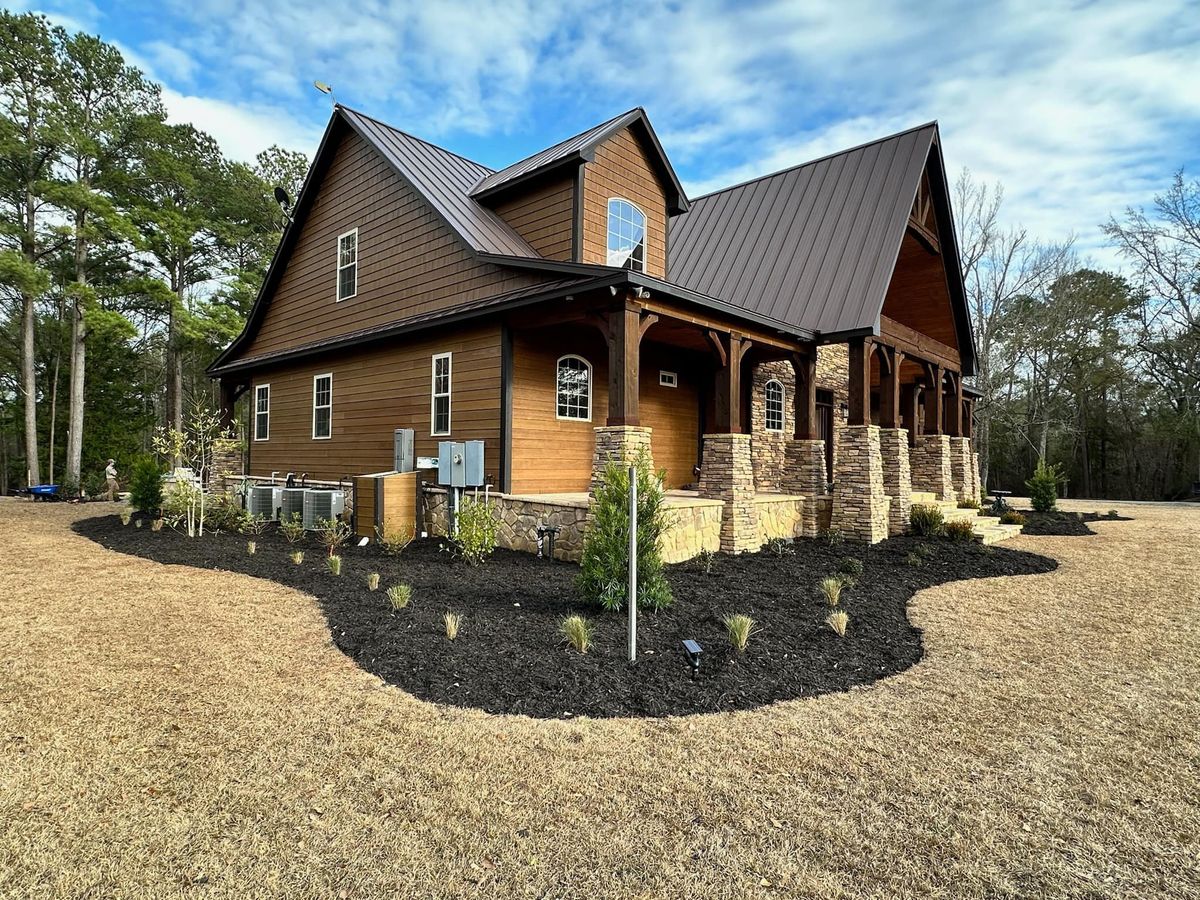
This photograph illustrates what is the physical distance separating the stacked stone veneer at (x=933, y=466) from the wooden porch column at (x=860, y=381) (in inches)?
171

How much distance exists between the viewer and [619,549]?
18.0ft

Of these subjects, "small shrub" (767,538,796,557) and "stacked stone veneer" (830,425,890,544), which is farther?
"stacked stone veneer" (830,425,890,544)

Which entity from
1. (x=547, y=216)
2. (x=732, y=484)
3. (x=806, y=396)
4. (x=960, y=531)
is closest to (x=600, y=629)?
(x=732, y=484)

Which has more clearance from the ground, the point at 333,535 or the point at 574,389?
the point at 574,389

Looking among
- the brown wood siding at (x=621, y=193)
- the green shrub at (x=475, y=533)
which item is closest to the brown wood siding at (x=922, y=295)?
the brown wood siding at (x=621, y=193)

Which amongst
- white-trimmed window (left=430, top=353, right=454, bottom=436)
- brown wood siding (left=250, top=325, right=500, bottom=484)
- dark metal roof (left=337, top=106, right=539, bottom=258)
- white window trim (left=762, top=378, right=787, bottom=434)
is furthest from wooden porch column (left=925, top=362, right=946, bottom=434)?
white-trimmed window (left=430, top=353, right=454, bottom=436)

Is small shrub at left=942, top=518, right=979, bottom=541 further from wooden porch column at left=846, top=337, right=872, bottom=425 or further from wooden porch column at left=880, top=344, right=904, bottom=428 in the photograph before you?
wooden porch column at left=846, top=337, right=872, bottom=425

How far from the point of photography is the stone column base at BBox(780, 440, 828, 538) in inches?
416

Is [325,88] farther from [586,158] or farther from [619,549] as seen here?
[619,549]

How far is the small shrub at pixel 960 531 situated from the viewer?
1055 cm

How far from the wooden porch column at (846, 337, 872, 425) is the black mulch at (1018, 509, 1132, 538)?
219 inches

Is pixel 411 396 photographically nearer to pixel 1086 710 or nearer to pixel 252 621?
pixel 252 621

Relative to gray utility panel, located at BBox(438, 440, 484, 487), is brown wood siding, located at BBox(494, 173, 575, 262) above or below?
above

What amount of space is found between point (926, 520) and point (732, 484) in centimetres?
426
